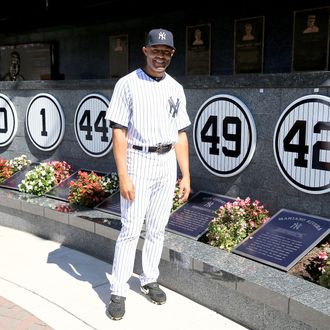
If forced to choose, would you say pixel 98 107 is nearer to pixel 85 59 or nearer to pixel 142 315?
pixel 142 315

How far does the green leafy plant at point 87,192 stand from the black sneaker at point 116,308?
2130 mm

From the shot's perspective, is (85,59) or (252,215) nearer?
(252,215)

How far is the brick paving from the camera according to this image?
3564 mm

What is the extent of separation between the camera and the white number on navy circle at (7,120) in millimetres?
7622

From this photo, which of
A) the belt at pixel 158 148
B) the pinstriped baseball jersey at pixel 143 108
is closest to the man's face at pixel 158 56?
the pinstriped baseball jersey at pixel 143 108

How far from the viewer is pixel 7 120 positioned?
25.3ft

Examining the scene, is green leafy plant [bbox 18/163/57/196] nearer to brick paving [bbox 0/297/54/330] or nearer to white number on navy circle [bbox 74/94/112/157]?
white number on navy circle [bbox 74/94/112/157]

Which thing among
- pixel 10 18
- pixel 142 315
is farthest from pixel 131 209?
pixel 10 18

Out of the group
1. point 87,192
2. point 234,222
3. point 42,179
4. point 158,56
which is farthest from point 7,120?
point 158,56

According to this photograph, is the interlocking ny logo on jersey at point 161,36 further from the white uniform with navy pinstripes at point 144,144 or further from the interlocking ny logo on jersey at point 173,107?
the interlocking ny logo on jersey at point 173,107

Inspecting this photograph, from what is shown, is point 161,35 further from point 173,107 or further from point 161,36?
point 173,107

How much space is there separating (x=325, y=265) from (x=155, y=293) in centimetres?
139

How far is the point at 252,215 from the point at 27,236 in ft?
9.59

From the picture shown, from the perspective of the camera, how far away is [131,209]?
11.7 feet
